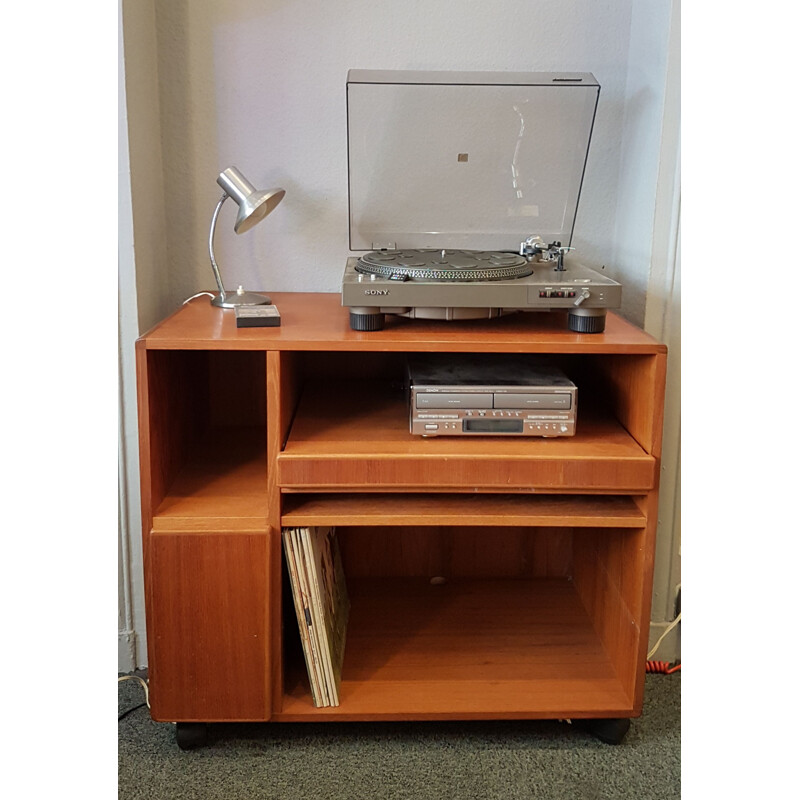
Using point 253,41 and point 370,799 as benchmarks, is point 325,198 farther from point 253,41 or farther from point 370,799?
point 370,799

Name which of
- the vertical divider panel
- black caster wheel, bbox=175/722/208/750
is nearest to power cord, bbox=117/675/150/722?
black caster wheel, bbox=175/722/208/750

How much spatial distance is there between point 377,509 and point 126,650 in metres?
0.67

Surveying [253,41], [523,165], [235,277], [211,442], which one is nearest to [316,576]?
[211,442]

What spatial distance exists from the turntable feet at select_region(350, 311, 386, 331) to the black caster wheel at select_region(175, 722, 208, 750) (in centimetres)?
73

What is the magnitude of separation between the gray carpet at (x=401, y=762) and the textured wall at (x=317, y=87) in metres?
0.82

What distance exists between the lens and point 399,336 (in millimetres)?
1388

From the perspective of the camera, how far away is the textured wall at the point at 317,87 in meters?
1.71

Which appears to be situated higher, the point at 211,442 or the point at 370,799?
the point at 211,442

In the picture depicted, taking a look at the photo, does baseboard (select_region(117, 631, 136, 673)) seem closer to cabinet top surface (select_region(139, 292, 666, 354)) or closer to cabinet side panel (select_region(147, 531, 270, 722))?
cabinet side panel (select_region(147, 531, 270, 722))

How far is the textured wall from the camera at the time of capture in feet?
5.60

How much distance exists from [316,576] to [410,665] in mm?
304

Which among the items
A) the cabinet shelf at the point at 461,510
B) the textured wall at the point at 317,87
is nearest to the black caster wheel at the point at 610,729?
the cabinet shelf at the point at 461,510

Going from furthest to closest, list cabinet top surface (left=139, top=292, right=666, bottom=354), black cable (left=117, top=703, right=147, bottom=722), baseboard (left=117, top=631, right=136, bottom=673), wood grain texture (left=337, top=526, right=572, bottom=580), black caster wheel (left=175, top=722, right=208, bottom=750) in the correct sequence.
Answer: wood grain texture (left=337, top=526, right=572, bottom=580)
baseboard (left=117, top=631, right=136, bottom=673)
black cable (left=117, top=703, right=147, bottom=722)
black caster wheel (left=175, top=722, right=208, bottom=750)
cabinet top surface (left=139, top=292, right=666, bottom=354)

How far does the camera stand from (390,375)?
73.1 inches
